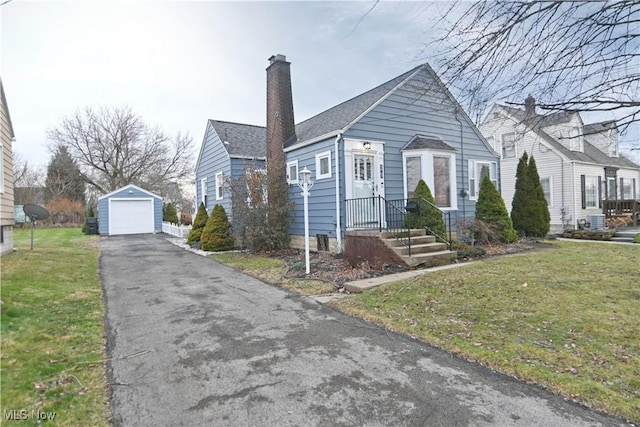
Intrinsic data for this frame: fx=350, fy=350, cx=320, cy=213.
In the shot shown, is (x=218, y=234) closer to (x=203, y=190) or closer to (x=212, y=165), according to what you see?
(x=212, y=165)

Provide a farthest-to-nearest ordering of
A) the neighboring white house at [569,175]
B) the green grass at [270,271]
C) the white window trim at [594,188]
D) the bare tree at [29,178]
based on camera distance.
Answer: the bare tree at [29,178], the white window trim at [594,188], the neighboring white house at [569,175], the green grass at [270,271]

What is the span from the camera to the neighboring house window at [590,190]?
1741 cm

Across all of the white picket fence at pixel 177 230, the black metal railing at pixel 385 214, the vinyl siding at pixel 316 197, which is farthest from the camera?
the white picket fence at pixel 177 230

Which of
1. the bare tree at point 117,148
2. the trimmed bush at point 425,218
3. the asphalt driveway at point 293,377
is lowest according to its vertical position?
the asphalt driveway at point 293,377

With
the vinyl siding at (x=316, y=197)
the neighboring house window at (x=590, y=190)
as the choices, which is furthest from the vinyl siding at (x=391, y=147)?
the neighboring house window at (x=590, y=190)

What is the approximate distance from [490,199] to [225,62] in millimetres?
9894

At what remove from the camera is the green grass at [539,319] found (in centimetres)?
320

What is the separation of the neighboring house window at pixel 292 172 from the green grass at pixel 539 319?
6.95 m

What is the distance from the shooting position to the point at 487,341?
410 cm

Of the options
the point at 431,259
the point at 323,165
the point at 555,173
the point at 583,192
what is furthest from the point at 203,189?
the point at 583,192

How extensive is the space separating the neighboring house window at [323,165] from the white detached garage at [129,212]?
17.2 meters

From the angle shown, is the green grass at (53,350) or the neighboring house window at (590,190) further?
the neighboring house window at (590,190)

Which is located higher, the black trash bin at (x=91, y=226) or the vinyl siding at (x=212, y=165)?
the vinyl siding at (x=212, y=165)

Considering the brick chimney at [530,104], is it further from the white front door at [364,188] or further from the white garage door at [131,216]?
the white garage door at [131,216]
